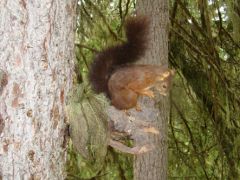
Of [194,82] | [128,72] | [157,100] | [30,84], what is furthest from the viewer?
[194,82]

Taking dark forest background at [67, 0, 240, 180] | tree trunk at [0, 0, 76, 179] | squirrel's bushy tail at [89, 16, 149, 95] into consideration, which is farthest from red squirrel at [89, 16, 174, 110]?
dark forest background at [67, 0, 240, 180]

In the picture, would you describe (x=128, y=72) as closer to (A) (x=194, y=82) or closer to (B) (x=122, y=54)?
(B) (x=122, y=54)

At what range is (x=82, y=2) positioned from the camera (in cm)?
302

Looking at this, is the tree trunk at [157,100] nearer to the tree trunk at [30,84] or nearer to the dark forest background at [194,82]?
the dark forest background at [194,82]

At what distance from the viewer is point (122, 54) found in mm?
1341

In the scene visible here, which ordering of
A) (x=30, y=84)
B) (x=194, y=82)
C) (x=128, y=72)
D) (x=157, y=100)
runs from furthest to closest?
(x=194, y=82) → (x=157, y=100) → (x=128, y=72) → (x=30, y=84)

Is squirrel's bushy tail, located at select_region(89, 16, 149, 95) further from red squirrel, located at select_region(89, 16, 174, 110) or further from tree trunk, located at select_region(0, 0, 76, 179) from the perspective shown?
tree trunk, located at select_region(0, 0, 76, 179)

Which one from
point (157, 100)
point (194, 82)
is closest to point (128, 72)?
point (157, 100)

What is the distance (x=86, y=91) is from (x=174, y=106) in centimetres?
205

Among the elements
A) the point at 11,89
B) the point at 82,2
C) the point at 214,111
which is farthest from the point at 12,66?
the point at 214,111

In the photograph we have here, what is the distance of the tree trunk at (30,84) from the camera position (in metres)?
1.13

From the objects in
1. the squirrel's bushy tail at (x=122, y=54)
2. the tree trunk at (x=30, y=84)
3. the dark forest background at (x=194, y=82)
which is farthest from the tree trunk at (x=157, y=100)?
the tree trunk at (x=30, y=84)

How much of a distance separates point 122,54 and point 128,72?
69 mm

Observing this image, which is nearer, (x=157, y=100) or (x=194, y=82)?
(x=157, y=100)
